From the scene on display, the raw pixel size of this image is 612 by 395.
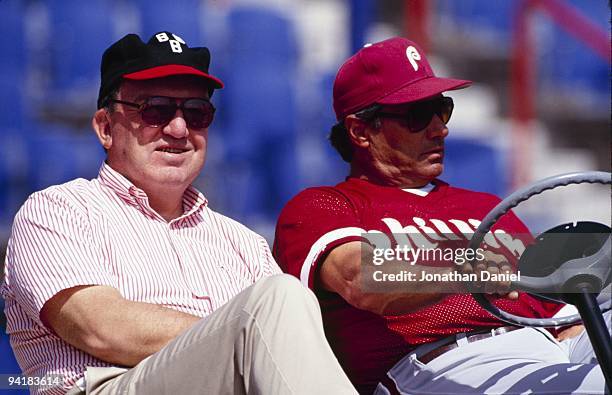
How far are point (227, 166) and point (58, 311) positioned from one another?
10.3 ft

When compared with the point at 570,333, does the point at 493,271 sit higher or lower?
higher

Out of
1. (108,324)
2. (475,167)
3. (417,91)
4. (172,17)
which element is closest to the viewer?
(108,324)

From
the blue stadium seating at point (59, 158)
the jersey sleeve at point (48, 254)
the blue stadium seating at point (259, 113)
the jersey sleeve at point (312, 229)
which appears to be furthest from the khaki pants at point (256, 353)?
the blue stadium seating at point (59, 158)

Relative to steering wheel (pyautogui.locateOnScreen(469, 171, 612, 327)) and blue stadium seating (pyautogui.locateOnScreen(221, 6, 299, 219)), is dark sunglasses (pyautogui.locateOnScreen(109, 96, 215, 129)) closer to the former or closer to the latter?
steering wheel (pyautogui.locateOnScreen(469, 171, 612, 327))

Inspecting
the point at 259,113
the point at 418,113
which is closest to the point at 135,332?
the point at 418,113

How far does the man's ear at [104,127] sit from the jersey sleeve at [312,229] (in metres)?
0.46

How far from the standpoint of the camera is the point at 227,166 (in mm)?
5246

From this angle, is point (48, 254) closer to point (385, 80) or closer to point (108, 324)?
point (108, 324)

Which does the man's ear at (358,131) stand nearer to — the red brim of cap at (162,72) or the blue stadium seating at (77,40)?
the red brim of cap at (162,72)

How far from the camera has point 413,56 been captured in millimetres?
2766

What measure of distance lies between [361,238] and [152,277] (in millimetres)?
472

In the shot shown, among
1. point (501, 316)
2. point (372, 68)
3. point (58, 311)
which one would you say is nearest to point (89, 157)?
point (372, 68)

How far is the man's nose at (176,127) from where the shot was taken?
2.47 meters

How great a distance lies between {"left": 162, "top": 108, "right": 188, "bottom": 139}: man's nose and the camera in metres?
2.47
